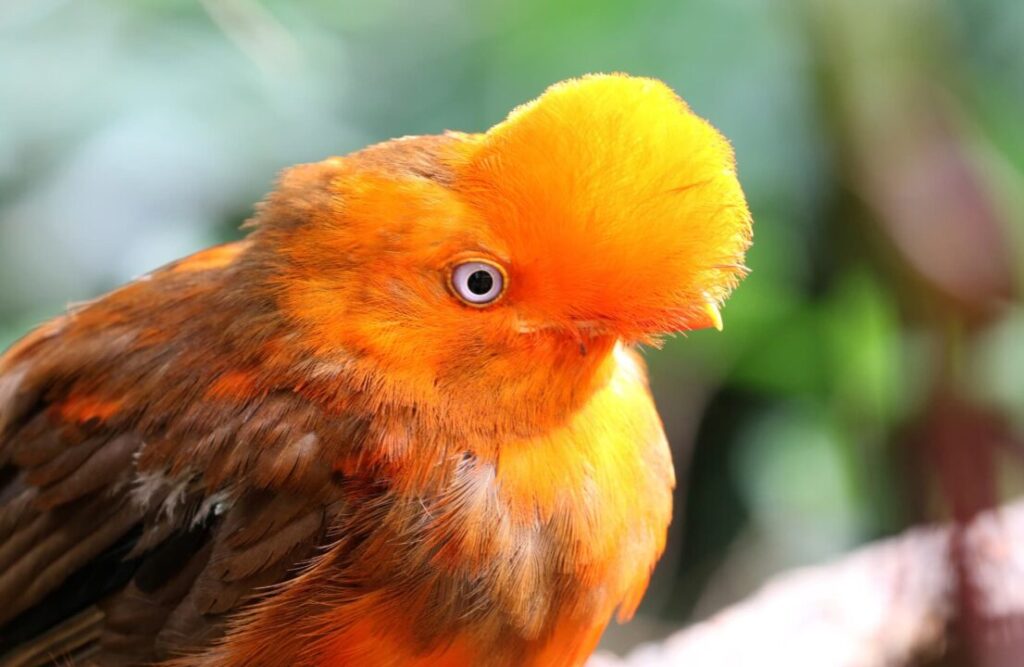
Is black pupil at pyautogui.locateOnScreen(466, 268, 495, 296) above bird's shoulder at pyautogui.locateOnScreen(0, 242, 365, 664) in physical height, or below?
above

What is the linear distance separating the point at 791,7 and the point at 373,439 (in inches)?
55.1

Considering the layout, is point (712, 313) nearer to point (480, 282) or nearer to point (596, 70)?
point (480, 282)

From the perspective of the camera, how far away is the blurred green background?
229 cm

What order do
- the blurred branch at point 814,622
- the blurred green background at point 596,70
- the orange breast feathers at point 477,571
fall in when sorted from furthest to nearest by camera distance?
1. the blurred green background at point 596,70
2. the blurred branch at point 814,622
3. the orange breast feathers at point 477,571

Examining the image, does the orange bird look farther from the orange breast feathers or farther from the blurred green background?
the blurred green background

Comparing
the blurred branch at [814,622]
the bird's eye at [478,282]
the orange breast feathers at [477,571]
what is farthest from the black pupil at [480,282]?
the blurred branch at [814,622]

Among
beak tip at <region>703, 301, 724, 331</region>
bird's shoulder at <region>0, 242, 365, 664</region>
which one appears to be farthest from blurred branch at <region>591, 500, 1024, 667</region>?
bird's shoulder at <region>0, 242, 365, 664</region>

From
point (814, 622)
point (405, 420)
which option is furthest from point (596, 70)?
point (405, 420)

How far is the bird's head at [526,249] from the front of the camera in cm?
125

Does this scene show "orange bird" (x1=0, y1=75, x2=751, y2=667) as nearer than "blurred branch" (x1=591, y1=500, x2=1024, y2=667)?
Yes

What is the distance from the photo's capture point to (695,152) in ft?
4.14

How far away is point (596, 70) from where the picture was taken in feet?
8.15

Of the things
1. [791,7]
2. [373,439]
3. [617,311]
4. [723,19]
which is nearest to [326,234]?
[373,439]

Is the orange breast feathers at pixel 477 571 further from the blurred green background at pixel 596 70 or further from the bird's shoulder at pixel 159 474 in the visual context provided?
the blurred green background at pixel 596 70
